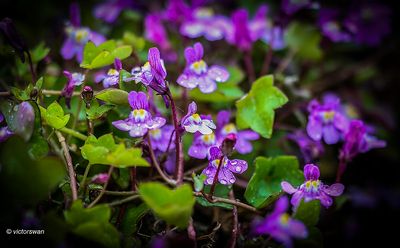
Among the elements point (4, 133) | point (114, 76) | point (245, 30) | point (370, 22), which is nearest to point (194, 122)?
point (114, 76)

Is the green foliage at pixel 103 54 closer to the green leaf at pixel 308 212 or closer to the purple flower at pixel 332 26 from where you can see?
the green leaf at pixel 308 212

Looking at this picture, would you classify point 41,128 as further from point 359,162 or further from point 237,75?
point 359,162

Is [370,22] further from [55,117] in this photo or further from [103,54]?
[55,117]

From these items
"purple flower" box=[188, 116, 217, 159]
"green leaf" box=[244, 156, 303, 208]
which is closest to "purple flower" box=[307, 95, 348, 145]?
"green leaf" box=[244, 156, 303, 208]

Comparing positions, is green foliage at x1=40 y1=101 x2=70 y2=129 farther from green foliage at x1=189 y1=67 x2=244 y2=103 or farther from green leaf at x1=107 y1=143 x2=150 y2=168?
green foliage at x1=189 y1=67 x2=244 y2=103

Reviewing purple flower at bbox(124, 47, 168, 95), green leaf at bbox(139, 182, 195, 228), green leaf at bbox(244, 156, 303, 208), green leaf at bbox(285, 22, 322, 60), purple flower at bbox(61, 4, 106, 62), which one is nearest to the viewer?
green leaf at bbox(139, 182, 195, 228)

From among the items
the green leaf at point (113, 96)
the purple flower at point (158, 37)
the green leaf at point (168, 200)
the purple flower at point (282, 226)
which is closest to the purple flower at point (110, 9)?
the purple flower at point (158, 37)
